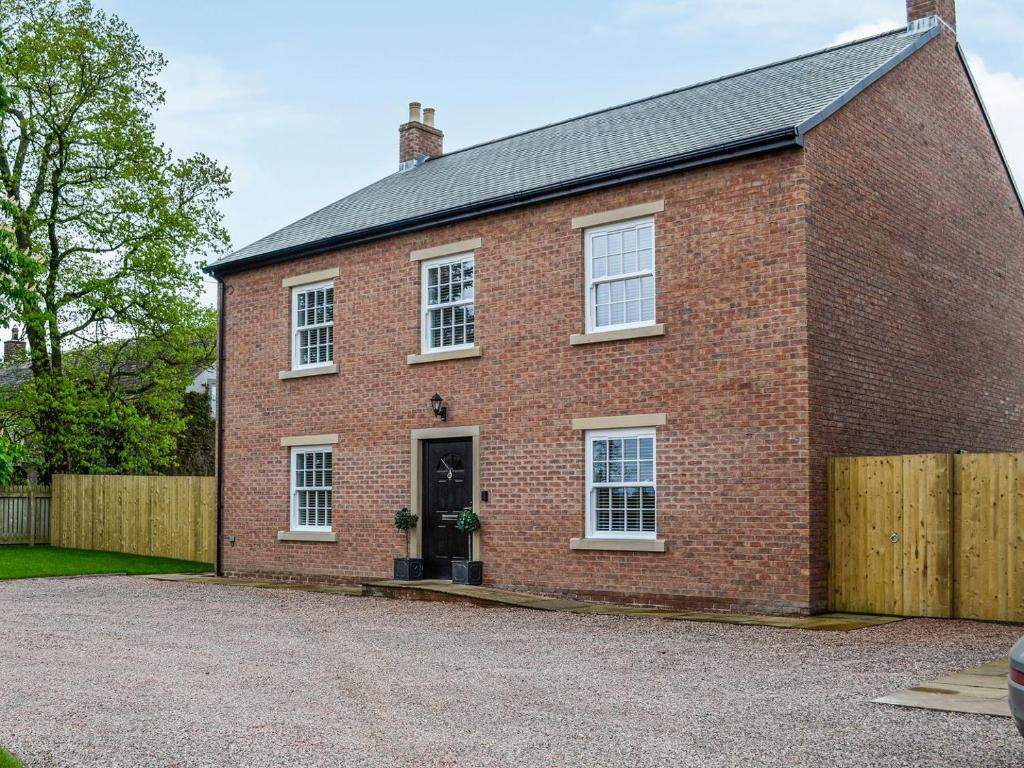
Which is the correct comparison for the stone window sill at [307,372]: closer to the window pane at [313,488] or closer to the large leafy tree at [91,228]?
the window pane at [313,488]

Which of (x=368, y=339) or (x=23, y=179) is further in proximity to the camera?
(x=23, y=179)

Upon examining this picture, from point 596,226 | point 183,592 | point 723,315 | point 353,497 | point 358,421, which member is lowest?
point 183,592

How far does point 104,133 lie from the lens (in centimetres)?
2962

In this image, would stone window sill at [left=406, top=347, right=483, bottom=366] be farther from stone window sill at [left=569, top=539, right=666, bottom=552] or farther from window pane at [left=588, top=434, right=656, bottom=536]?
stone window sill at [left=569, top=539, right=666, bottom=552]

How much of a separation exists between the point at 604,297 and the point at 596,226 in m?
1.03

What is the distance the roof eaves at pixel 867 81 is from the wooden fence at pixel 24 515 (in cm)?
2354

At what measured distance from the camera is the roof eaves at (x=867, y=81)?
1409cm

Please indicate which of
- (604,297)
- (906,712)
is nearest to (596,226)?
(604,297)

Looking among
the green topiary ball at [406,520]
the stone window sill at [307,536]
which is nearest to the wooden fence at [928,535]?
the green topiary ball at [406,520]

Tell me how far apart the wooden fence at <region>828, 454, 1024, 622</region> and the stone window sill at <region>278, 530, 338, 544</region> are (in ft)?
29.2

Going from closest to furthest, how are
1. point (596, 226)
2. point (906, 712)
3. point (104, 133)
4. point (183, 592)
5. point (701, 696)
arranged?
1. point (906, 712)
2. point (701, 696)
3. point (596, 226)
4. point (183, 592)
5. point (104, 133)

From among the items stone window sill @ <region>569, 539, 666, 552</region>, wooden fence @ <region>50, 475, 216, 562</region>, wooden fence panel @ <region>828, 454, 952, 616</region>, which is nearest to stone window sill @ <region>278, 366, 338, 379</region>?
wooden fence @ <region>50, 475, 216, 562</region>

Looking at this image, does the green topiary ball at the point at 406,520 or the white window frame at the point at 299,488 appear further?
the white window frame at the point at 299,488

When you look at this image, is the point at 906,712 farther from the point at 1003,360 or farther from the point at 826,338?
the point at 1003,360
